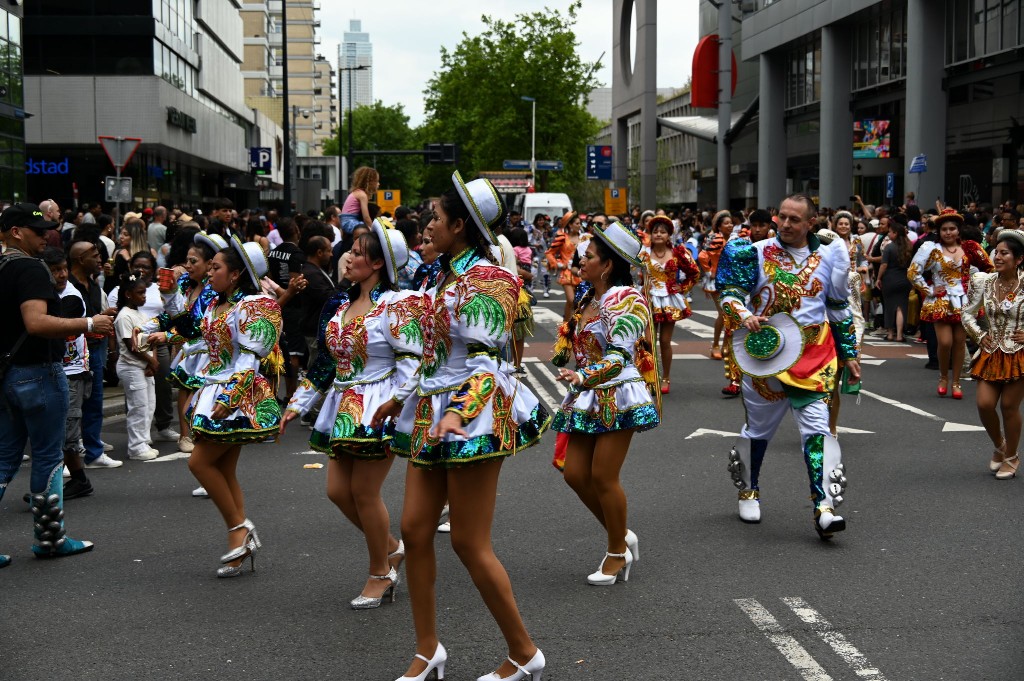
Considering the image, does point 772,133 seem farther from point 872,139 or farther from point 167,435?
point 167,435

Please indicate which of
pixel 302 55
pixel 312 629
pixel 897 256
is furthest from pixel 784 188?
pixel 302 55

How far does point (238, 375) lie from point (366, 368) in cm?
96

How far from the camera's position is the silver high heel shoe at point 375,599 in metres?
5.97

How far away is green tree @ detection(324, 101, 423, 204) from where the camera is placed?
115688mm

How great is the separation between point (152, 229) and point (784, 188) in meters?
34.6

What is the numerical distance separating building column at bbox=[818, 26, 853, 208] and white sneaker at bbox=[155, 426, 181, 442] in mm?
34029

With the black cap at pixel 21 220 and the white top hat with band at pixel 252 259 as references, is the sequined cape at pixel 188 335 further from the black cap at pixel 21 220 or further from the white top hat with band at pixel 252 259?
the black cap at pixel 21 220

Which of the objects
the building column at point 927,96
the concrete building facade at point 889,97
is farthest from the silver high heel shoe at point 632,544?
the building column at point 927,96

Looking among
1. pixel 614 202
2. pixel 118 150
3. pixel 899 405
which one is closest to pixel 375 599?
pixel 899 405

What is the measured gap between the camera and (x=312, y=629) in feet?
18.6

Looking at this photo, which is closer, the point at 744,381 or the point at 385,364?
the point at 385,364

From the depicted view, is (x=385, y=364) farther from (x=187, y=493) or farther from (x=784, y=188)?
(x=784, y=188)

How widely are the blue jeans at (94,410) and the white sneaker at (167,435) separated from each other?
45.9 inches

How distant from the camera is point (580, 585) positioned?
6371 mm
